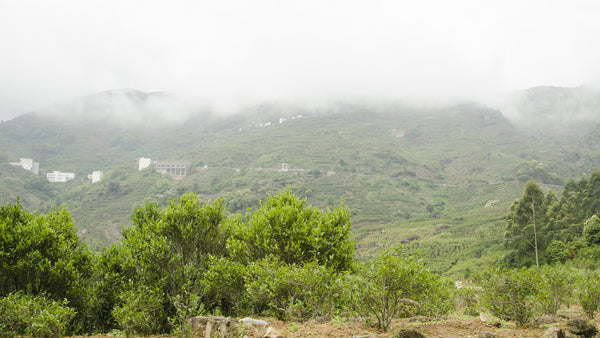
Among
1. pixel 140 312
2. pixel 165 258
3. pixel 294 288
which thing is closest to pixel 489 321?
pixel 294 288

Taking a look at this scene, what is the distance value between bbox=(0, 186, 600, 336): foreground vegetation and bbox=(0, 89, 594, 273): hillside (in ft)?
106

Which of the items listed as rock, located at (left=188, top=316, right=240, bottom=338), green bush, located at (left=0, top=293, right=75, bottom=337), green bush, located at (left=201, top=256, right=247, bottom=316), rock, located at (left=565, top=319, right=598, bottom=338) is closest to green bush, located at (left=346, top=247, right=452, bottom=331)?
rock, located at (left=565, top=319, right=598, bottom=338)

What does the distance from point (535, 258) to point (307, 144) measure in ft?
300

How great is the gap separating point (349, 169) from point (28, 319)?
9335 centimetres

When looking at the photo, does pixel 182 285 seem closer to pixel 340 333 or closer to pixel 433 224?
pixel 340 333

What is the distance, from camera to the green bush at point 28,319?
8328 millimetres

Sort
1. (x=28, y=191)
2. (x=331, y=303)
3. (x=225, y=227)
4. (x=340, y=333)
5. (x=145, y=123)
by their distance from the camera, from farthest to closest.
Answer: (x=145, y=123) → (x=28, y=191) → (x=225, y=227) → (x=331, y=303) → (x=340, y=333)

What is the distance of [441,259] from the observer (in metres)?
42.7

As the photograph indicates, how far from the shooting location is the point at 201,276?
11555mm

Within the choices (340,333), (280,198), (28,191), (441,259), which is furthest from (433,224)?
(28,191)

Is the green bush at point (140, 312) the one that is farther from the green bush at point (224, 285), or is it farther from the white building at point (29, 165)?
the white building at point (29, 165)

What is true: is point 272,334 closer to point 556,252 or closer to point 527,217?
point 556,252

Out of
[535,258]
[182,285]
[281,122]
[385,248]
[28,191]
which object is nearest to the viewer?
[385,248]

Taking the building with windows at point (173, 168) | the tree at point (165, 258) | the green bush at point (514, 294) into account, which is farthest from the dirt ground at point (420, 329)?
the building with windows at point (173, 168)
